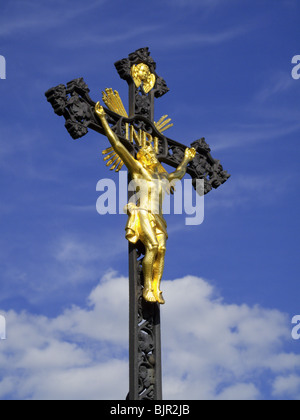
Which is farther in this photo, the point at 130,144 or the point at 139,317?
the point at 130,144

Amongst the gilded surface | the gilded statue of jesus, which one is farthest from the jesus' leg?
the gilded surface

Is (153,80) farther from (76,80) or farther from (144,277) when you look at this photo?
(144,277)

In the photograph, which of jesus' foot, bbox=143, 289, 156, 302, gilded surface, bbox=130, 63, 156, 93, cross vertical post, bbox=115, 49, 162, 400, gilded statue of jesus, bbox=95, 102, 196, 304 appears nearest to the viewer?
cross vertical post, bbox=115, 49, 162, 400

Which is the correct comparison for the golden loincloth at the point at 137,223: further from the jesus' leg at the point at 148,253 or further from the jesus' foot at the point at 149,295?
the jesus' foot at the point at 149,295

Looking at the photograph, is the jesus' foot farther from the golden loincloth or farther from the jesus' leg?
the golden loincloth

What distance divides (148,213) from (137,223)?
19cm

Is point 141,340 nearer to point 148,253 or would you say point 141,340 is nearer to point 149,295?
point 149,295

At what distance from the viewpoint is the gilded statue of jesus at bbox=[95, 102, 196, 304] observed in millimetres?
10242

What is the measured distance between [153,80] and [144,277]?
9.01 ft

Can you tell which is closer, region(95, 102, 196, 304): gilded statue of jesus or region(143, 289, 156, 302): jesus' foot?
region(143, 289, 156, 302): jesus' foot

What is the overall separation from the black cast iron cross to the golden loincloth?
0.49ft

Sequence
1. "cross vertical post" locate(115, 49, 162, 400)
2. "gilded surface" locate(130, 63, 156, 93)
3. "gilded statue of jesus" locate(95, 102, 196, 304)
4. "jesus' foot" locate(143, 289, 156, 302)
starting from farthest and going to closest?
"gilded surface" locate(130, 63, 156, 93) < "gilded statue of jesus" locate(95, 102, 196, 304) < "jesus' foot" locate(143, 289, 156, 302) < "cross vertical post" locate(115, 49, 162, 400)
